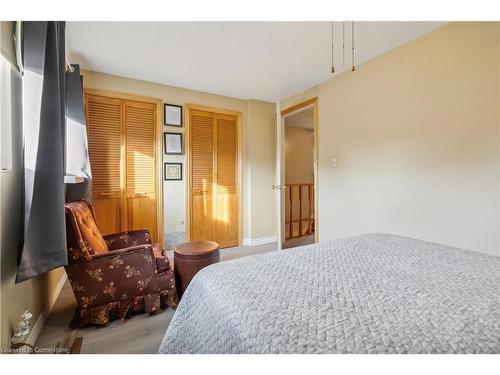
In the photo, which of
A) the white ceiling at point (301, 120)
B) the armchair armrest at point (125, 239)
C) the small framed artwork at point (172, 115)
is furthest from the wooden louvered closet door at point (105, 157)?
the white ceiling at point (301, 120)

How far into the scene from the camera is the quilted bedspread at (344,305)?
60 centimetres

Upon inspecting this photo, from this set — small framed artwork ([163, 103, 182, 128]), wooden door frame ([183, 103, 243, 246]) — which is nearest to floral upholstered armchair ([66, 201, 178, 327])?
wooden door frame ([183, 103, 243, 246])

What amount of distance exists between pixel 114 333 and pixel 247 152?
2975mm

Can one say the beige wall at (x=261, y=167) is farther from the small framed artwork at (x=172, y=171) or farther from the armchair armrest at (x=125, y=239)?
the armchair armrest at (x=125, y=239)

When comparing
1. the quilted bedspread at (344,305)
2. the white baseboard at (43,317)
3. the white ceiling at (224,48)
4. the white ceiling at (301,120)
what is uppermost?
the white ceiling at (301,120)

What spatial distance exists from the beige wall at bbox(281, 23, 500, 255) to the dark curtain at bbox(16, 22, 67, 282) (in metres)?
2.72

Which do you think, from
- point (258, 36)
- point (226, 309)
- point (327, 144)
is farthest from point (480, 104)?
point (226, 309)

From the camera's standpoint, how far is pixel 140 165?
323cm

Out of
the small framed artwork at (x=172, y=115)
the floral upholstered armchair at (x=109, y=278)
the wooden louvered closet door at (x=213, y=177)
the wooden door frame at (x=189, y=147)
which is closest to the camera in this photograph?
the floral upholstered armchair at (x=109, y=278)

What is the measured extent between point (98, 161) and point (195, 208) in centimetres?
139

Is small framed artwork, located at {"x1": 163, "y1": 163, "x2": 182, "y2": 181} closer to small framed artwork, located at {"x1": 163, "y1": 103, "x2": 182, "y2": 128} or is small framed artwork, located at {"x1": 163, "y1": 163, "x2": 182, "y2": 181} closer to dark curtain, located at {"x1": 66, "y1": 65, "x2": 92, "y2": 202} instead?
small framed artwork, located at {"x1": 163, "y1": 103, "x2": 182, "y2": 128}

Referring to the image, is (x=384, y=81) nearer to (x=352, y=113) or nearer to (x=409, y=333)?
(x=352, y=113)

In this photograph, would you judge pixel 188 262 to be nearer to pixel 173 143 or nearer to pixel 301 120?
pixel 173 143

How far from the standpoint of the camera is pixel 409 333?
620 millimetres
